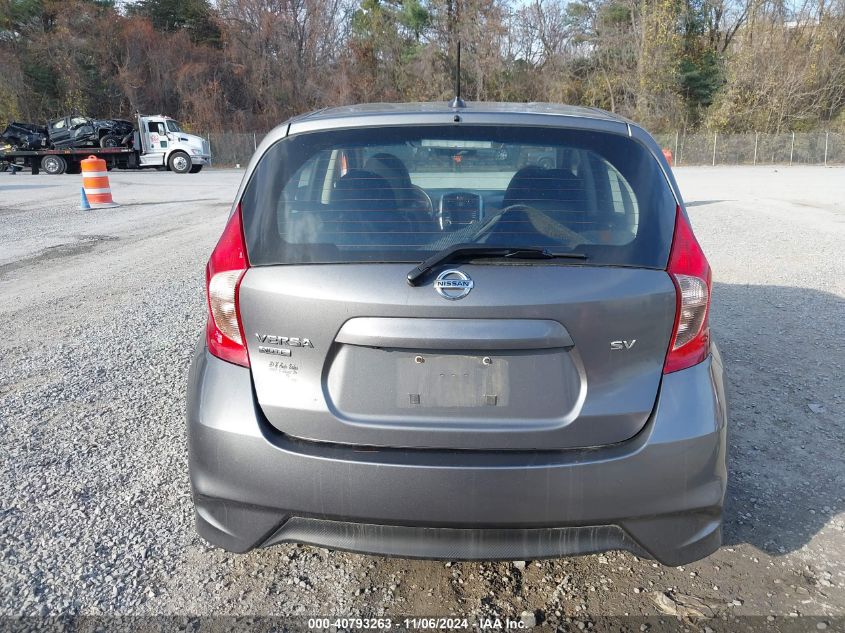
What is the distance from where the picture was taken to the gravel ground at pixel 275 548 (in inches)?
104

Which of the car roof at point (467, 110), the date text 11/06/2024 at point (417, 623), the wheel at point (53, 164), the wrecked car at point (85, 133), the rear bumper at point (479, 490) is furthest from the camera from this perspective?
the wrecked car at point (85, 133)

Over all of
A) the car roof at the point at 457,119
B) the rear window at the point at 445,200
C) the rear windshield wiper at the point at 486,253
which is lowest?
the rear windshield wiper at the point at 486,253

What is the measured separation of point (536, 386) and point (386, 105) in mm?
1430

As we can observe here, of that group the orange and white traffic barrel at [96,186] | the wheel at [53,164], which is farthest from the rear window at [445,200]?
the wheel at [53,164]

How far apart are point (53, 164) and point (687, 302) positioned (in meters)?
36.4

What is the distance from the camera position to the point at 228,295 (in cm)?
243

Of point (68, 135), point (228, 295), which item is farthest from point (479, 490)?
point (68, 135)

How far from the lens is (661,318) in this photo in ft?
7.55

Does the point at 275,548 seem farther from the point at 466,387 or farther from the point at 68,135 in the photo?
the point at 68,135

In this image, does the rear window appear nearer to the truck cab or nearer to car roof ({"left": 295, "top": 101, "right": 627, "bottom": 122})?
car roof ({"left": 295, "top": 101, "right": 627, "bottom": 122})

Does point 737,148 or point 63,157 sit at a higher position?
point 63,157

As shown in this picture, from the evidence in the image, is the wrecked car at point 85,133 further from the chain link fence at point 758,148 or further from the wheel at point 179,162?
the chain link fence at point 758,148

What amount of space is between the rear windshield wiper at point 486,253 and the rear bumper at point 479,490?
1.88 ft

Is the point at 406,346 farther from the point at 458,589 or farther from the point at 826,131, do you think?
the point at 826,131
